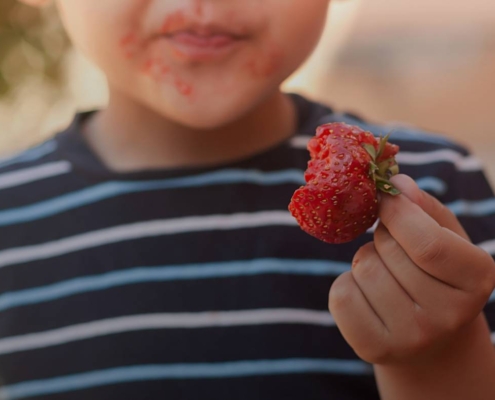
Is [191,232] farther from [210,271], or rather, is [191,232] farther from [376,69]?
[376,69]

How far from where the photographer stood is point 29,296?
0.80m

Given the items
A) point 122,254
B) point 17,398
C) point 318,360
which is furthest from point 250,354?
point 17,398

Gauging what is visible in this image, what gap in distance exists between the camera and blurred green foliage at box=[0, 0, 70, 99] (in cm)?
239

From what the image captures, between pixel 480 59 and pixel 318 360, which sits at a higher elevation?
pixel 318 360

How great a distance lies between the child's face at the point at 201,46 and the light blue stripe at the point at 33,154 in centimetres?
20

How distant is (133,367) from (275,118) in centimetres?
36

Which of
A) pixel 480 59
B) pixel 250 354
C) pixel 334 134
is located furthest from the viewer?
pixel 480 59

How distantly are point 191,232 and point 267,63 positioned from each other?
227 millimetres

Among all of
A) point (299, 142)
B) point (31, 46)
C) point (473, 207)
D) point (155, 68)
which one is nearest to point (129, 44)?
point (155, 68)

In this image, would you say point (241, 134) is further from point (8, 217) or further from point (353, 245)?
point (8, 217)

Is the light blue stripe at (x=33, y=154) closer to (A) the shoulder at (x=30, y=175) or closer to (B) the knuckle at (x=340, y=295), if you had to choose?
(A) the shoulder at (x=30, y=175)

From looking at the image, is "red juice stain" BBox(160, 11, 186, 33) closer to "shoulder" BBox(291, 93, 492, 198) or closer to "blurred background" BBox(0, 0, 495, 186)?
"shoulder" BBox(291, 93, 492, 198)

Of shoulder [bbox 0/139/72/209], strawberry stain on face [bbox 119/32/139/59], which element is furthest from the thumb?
shoulder [bbox 0/139/72/209]

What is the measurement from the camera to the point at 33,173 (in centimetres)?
85
